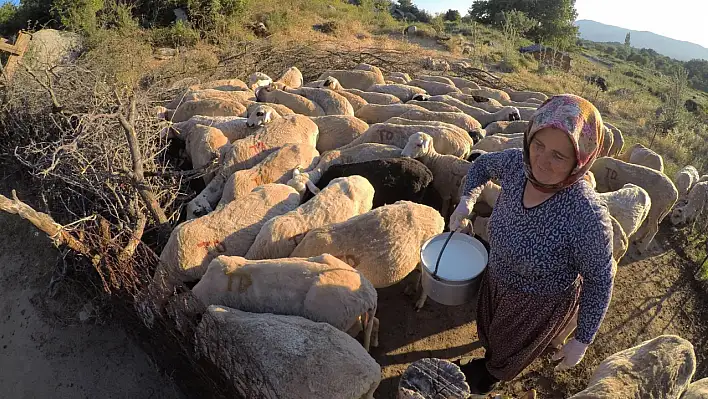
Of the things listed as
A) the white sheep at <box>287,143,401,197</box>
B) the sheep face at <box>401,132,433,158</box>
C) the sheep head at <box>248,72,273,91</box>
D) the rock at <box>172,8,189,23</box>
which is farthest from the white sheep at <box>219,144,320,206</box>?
the rock at <box>172,8,189,23</box>

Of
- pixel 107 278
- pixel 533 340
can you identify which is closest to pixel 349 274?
pixel 533 340

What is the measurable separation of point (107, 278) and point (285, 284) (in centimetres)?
185

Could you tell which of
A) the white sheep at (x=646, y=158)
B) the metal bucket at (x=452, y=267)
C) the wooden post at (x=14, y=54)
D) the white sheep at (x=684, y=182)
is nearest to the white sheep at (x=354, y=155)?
the metal bucket at (x=452, y=267)

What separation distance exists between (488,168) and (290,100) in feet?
20.5

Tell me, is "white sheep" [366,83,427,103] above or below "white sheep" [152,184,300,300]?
above

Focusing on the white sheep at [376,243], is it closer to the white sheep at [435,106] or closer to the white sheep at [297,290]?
the white sheep at [297,290]

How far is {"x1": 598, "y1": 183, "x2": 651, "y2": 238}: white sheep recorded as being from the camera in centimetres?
531

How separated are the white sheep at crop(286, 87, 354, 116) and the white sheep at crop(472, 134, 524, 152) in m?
2.77

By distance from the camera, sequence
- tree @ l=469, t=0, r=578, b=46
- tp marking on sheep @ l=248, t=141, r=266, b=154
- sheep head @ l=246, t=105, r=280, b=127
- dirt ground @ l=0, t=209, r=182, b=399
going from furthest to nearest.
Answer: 1. tree @ l=469, t=0, r=578, b=46
2. sheep head @ l=246, t=105, r=280, b=127
3. tp marking on sheep @ l=248, t=141, r=266, b=154
4. dirt ground @ l=0, t=209, r=182, b=399

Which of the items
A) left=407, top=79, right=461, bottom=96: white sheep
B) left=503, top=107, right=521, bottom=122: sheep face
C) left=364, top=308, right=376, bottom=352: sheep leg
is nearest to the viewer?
left=364, top=308, right=376, bottom=352: sheep leg

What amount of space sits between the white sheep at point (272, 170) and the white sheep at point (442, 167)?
5.13 ft

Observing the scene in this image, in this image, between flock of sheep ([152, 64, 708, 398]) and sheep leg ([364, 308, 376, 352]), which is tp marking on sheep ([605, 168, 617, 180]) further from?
sheep leg ([364, 308, 376, 352])

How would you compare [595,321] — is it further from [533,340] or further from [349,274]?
[349,274]

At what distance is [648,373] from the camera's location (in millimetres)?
3387
